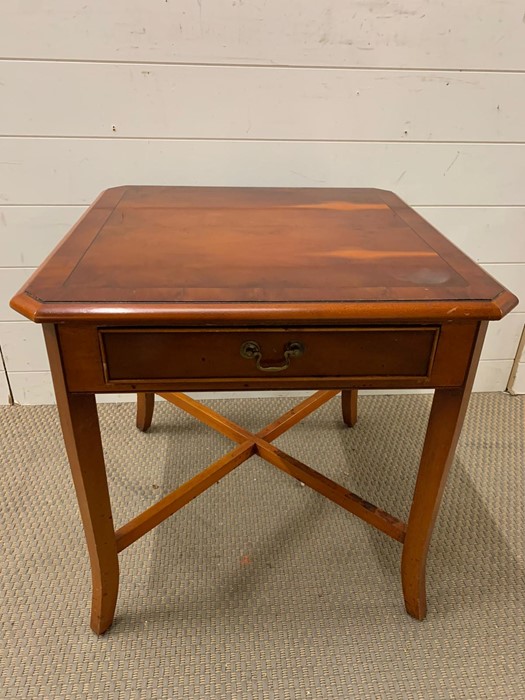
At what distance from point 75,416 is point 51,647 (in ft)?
1.48

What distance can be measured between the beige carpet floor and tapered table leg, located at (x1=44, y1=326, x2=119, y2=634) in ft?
0.29

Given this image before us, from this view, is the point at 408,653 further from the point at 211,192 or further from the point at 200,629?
the point at 211,192

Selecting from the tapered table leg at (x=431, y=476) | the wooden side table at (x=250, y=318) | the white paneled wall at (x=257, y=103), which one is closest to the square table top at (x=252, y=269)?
the wooden side table at (x=250, y=318)

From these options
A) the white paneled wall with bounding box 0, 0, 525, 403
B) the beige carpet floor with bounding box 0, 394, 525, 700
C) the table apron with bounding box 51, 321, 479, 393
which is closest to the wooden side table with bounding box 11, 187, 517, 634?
the table apron with bounding box 51, 321, 479, 393

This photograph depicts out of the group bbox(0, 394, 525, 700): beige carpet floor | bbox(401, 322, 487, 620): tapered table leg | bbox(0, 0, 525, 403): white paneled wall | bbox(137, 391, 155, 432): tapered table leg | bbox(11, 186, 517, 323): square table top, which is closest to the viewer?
bbox(11, 186, 517, 323): square table top

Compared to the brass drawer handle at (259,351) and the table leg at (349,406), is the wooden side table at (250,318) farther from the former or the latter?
the table leg at (349,406)

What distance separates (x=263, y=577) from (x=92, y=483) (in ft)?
1.37

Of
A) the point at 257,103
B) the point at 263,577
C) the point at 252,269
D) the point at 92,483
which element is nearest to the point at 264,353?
the point at 252,269

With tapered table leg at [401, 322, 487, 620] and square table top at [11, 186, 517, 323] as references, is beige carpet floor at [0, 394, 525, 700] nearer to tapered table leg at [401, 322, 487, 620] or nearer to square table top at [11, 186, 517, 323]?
tapered table leg at [401, 322, 487, 620]

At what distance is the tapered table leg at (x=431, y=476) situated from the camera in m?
0.73

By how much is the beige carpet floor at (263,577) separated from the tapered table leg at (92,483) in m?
0.09

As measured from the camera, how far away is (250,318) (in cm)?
61

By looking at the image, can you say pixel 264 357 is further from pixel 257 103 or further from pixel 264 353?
pixel 257 103

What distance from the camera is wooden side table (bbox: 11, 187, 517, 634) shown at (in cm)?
62
